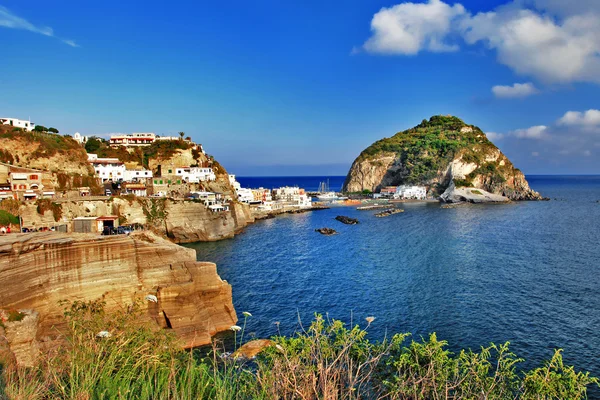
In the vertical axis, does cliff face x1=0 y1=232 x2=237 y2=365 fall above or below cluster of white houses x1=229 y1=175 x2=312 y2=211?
below

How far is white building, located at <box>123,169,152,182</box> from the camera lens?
65.2 meters

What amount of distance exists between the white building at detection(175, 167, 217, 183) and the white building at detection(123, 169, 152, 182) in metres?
5.28

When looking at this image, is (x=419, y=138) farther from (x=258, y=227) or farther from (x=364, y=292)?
(x=364, y=292)

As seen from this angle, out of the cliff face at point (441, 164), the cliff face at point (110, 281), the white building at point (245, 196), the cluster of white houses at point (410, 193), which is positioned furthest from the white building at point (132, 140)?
the cliff face at point (441, 164)

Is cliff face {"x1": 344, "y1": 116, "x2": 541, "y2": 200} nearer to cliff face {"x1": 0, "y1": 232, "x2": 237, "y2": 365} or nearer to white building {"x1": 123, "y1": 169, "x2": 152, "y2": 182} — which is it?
white building {"x1": 123, "y1": 169, "x2": 152, "y2": 182}

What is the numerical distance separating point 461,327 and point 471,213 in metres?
68.4

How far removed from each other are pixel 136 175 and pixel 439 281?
5384 cm

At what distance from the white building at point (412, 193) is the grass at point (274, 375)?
11083 centimetres

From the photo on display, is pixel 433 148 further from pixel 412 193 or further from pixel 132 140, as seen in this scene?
pixel 132 140

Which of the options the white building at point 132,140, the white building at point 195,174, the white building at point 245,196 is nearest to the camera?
the white building at point 195,174

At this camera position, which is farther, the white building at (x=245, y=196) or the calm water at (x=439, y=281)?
the white building at (x=245, y=196)

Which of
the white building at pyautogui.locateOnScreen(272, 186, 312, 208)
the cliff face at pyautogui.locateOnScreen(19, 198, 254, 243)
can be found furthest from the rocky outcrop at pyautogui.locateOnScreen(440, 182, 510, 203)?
the cliff face at pyautogui.locateOnScreen(19, 198, 254, 243)

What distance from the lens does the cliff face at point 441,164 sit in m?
122

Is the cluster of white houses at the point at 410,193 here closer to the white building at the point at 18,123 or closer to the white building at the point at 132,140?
the white building at the point at 132,140
